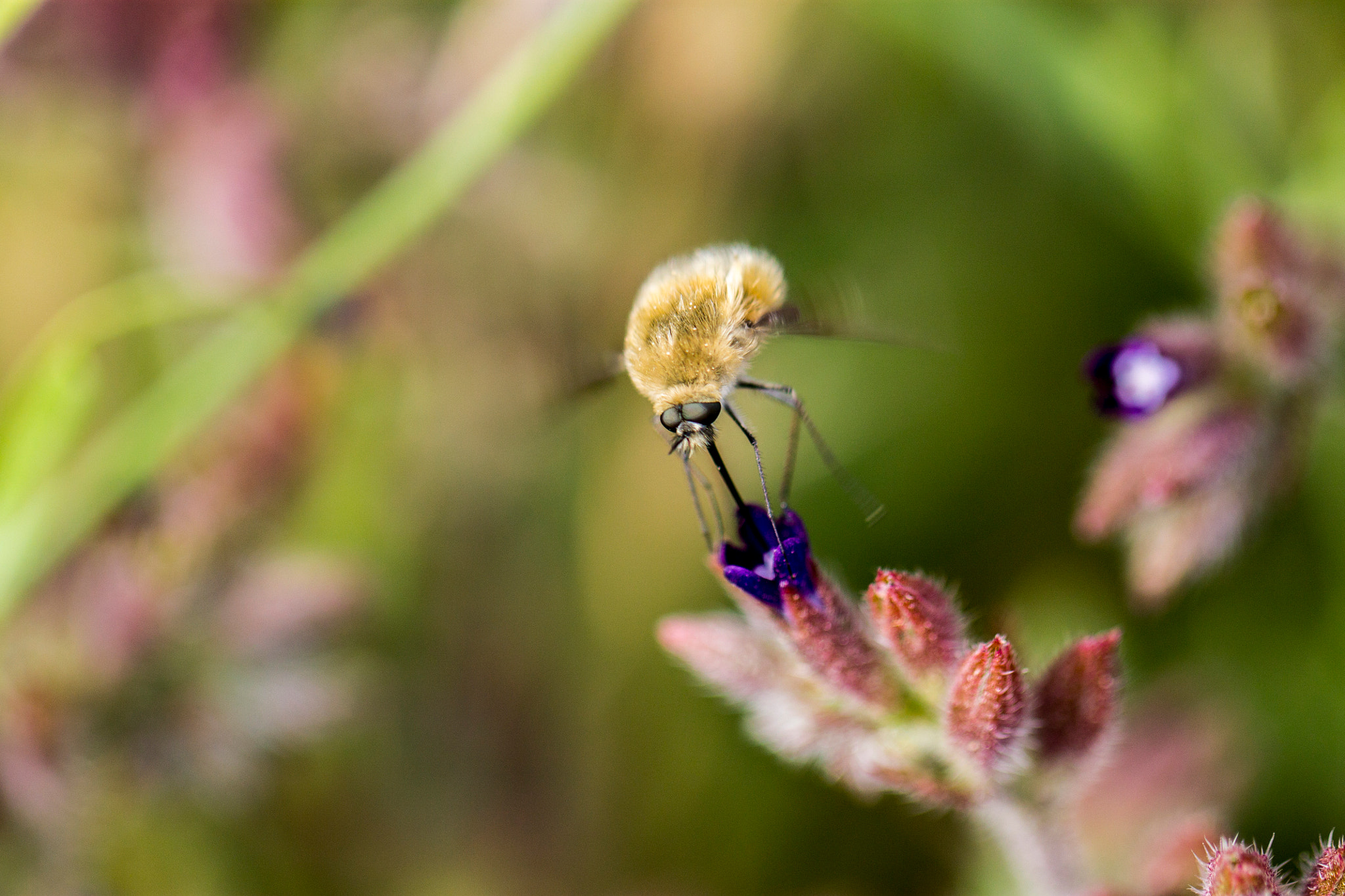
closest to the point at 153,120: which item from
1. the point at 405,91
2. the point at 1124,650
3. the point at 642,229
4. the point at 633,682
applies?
the point at 405,91

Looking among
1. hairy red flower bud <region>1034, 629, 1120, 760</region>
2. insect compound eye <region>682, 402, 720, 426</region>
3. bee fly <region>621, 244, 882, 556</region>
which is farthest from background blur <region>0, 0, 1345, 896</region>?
hairy red flower bud <region>1034, 629, 1120, 760</region>

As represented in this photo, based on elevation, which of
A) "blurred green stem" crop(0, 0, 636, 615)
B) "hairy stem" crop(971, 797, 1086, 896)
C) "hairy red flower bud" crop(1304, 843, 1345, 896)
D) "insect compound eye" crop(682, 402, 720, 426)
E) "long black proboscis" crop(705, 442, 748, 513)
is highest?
"blurred green stem" crop(0, 0, 636, 615)

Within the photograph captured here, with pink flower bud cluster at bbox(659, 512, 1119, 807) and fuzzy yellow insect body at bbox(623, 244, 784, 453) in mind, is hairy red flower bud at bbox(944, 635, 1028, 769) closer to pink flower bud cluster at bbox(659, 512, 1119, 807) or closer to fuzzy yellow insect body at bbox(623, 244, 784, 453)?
pink flower bud cluster at bbox(659, 512, 1119, 807)

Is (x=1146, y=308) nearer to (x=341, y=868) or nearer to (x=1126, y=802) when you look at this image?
(x=1126, y=802)

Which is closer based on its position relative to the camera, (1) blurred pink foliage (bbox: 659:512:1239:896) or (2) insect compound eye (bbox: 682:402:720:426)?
(1) blurred pink foliage (bbox: 659:512:1239:896)

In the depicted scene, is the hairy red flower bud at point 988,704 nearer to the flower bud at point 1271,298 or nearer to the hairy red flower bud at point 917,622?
the hairy red flower bud at point 917,622
